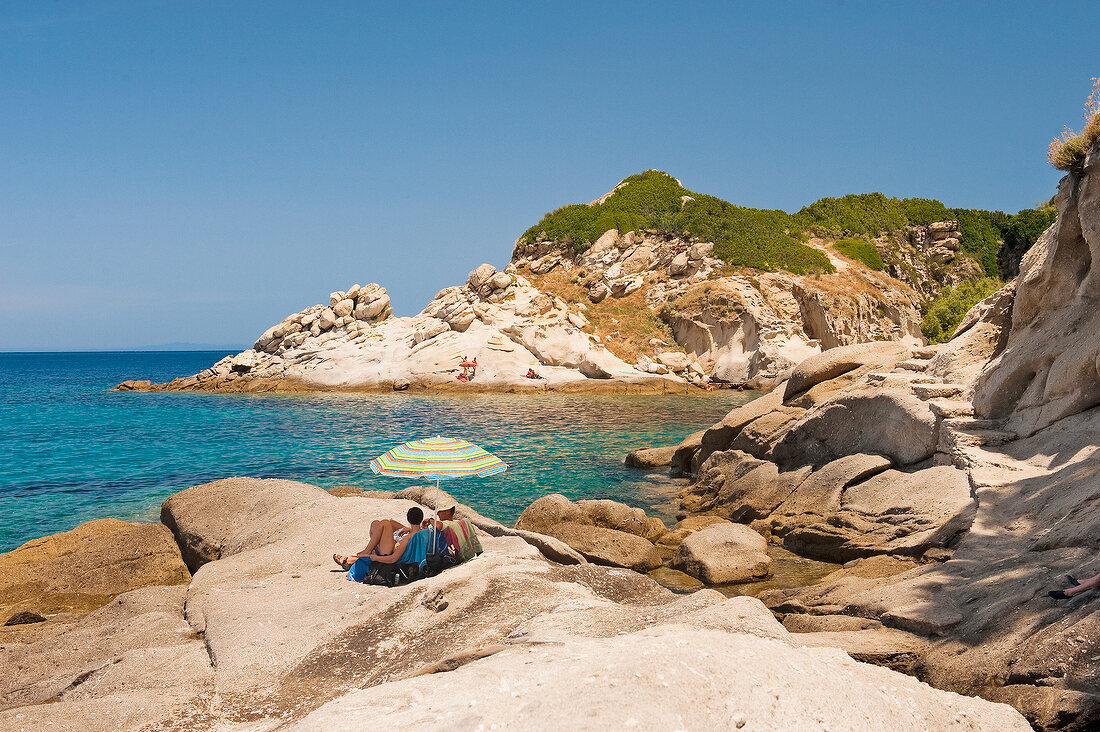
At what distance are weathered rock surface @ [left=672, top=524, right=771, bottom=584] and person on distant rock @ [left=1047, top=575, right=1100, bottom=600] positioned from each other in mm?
5469

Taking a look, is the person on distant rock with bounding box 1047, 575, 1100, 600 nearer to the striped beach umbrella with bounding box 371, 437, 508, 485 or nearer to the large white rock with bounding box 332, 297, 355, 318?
the striped beach umbrella with bounding box 371, 437, 508, 485

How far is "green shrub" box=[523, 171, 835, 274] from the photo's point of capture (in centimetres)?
6006

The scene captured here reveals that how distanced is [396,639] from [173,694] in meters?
2.01

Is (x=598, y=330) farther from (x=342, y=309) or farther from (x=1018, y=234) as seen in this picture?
(x=1018, y=234)

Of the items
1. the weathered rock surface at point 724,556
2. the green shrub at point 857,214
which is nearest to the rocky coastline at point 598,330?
the green shrub at point 857,214

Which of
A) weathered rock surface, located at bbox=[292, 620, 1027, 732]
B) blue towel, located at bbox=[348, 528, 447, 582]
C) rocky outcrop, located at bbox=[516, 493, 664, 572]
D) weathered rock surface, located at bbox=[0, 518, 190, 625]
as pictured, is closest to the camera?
weathered rock surface, located at bbox=[292, 620, 1027, 732]

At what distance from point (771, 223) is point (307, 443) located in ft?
172

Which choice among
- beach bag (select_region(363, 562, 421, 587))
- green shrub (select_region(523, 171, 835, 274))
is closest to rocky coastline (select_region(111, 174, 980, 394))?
green shrub (select_region(523, 171, 835, 274))

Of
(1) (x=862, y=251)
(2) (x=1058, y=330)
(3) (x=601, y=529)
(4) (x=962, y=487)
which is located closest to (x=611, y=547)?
(3) (x=601, y=529)

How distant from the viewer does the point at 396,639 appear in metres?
7.04

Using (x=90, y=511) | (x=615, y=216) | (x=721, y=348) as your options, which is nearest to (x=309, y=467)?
(x=90, y=511)

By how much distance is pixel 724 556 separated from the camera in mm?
12062

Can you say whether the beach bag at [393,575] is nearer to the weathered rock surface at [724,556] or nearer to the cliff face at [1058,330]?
the weathered rock surface at [724,556]

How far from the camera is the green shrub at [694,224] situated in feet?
197
